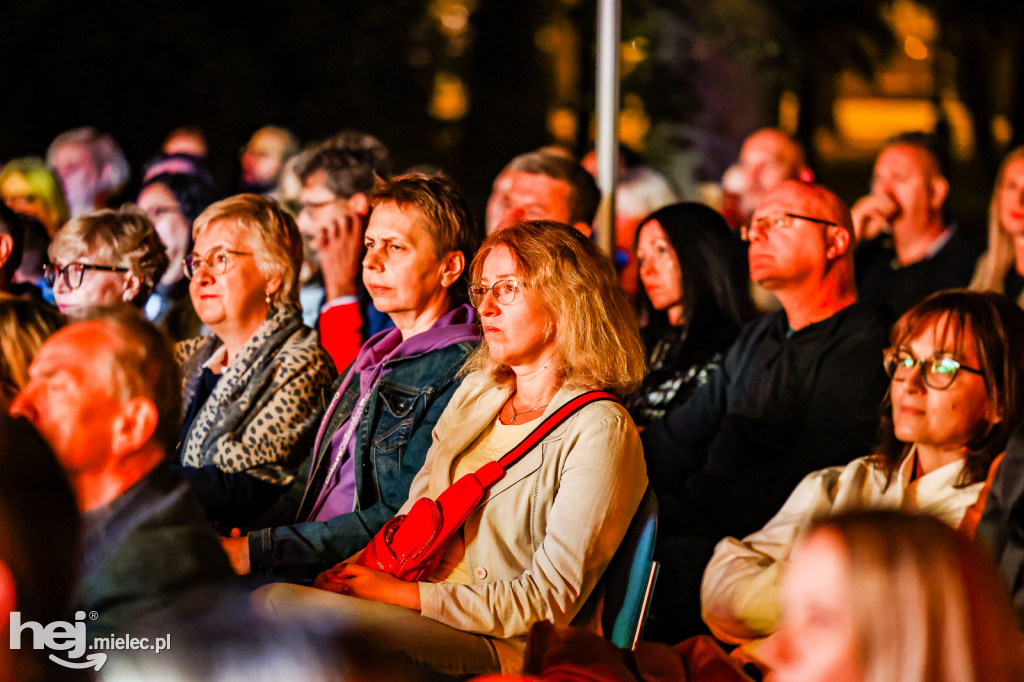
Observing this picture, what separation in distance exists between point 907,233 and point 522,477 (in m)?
3.62

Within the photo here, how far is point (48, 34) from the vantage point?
6746 millimetres

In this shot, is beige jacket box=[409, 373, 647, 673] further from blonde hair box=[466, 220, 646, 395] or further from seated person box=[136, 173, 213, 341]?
seated person box=[136, 173, 213, 341]

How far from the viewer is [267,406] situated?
3354mm

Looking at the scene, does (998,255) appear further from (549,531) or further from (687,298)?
(549,531)

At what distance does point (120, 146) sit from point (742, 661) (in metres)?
5.34

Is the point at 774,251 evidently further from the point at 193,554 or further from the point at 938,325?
the point at 193,554

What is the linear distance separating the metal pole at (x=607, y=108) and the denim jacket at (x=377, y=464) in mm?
1437

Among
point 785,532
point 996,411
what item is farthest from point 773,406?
point 996,411

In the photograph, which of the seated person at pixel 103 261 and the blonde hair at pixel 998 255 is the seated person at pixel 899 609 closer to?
the seated person at pixel 103 261

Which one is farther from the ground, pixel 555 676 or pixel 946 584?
pixel 946 584

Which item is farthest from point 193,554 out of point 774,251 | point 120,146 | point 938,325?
point 120,146

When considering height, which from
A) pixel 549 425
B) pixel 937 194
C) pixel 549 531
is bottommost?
pixel 549 531

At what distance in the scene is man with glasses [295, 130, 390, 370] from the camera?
13.0 feet

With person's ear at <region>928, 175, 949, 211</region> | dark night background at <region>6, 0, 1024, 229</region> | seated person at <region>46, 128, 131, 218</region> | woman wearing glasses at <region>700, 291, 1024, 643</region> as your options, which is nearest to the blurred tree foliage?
dark night background at <region>6, 0, 1024, 229</region>
